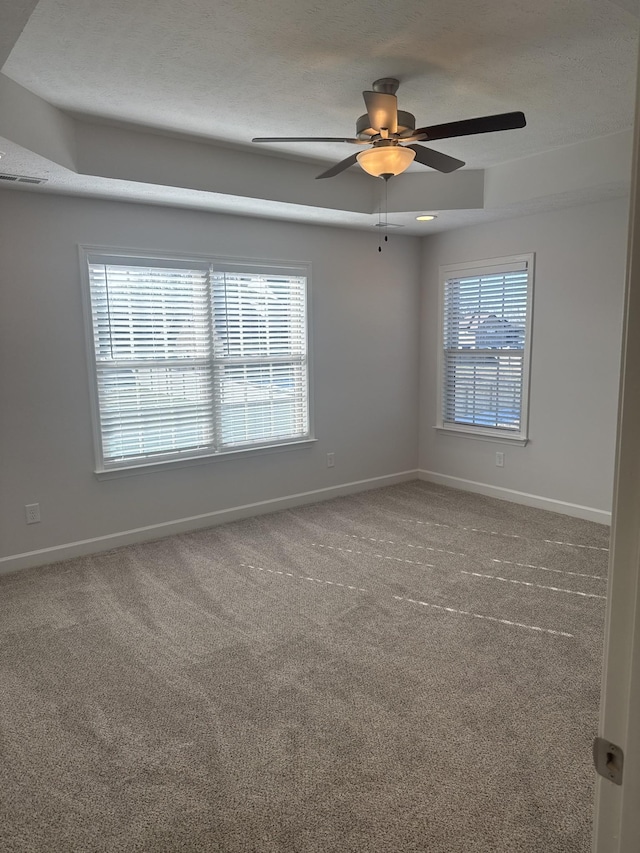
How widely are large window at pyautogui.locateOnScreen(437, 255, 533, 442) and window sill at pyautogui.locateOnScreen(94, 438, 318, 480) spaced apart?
1.56 m

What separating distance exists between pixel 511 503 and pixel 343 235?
2942 millimetres

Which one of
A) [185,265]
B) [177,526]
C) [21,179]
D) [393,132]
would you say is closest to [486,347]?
[185,265]

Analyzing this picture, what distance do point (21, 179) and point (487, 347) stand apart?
3932 millimetres

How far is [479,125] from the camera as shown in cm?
240

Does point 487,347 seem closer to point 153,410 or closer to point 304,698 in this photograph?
point 153,410

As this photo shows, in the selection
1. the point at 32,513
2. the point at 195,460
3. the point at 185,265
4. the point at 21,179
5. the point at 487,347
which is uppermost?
the point at 21,179

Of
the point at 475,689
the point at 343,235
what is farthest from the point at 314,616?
the point at 343,235

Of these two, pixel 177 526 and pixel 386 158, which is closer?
pixel 386 158

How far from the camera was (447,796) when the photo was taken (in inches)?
75.3

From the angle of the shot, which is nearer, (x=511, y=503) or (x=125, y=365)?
(x=125, y=365)

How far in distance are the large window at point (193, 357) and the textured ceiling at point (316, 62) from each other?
0.91 m

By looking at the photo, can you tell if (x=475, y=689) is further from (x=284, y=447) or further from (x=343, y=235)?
(x=343, y=235)

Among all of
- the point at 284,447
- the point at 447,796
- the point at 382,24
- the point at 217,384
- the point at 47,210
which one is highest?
the point at 382,24

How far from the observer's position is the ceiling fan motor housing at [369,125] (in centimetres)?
265
